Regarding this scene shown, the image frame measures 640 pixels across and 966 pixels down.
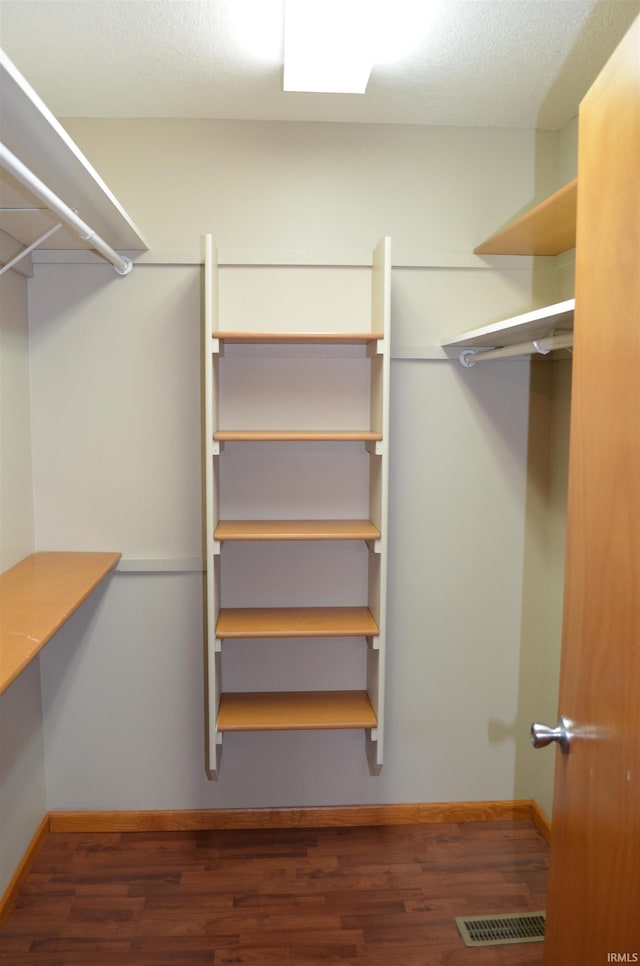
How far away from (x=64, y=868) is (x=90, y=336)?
6.51ft

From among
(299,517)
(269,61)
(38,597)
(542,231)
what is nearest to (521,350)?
(542,231)

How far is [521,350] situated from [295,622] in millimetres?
1237

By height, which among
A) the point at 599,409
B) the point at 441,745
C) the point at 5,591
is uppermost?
the point at 599,409

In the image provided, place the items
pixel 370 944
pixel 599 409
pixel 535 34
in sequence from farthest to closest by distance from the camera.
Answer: pixel 370 944 → pixel 535 34 → pixel 599 409

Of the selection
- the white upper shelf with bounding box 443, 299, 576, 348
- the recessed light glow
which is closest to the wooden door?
the white upper shelf with bounding box 443, 299, 576, 348

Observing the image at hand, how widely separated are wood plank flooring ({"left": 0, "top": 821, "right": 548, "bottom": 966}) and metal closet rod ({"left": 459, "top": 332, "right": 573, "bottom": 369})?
6.17 feet

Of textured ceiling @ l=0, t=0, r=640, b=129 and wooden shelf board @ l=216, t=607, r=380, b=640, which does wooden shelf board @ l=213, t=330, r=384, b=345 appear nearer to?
textured ceiling @ l=0, t=0, r=640, b=129

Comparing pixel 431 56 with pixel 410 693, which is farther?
pixel 410 693

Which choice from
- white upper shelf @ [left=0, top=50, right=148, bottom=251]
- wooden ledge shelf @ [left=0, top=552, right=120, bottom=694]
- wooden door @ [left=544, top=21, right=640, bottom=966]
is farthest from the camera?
wooden ledge shelf @ [left=0, top=552, right=120, bottom=694]

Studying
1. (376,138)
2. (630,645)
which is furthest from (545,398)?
(630,645)

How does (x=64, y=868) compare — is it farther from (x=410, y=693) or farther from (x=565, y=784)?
(x=565, y=784)

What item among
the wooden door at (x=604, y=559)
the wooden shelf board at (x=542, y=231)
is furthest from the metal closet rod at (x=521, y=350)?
the wooden door at (x=604, y=559)

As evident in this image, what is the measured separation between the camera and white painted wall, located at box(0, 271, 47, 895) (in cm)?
240

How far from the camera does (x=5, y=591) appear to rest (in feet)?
7.12
